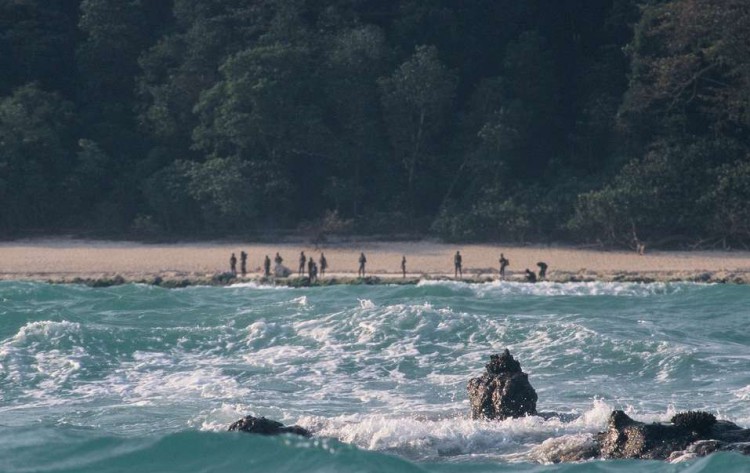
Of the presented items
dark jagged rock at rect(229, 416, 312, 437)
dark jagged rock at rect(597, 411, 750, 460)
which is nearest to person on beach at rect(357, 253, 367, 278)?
dark jagged rock at rect(229, 416, 312, 437)

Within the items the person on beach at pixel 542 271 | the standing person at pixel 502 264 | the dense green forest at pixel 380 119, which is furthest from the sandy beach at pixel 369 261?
the dense green forest at pixel 380 119

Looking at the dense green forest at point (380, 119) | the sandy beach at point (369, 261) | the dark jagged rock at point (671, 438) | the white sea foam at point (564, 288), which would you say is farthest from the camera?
the dense green forest at point (380, 119)

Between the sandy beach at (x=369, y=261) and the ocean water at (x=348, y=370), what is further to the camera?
the sandy beach at (x=369, y=261)

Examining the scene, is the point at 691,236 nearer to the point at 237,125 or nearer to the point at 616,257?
the point at 616,257

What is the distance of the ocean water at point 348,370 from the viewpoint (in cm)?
1817

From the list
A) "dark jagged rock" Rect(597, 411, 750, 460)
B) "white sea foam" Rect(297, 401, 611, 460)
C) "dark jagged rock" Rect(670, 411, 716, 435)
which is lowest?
"white sea foam" Rect(297, 401, 611, 460)

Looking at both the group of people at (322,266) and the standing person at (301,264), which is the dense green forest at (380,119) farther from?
the standing person at (301,264)

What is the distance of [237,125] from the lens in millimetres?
41812

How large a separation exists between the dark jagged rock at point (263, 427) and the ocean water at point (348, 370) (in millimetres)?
275

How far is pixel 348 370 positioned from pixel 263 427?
5.85 m

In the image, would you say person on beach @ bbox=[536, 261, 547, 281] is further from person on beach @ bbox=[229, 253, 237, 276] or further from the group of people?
person on beach @ bbox=[229, 253, 237, 276]

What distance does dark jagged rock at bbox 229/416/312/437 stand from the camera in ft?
60.7

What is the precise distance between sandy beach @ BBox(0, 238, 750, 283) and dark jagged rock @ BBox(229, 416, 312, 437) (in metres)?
16.4

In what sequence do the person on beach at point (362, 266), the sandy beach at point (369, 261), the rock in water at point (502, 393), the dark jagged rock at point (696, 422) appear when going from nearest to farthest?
the dark jagged rock at point (696, 422)
the rock in water at point (502, 393)
the person on beach at point (362, 266)
the sandy beach at point (369, 261)
